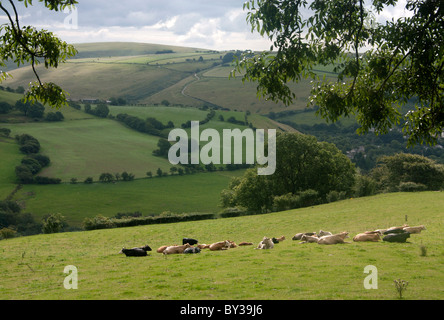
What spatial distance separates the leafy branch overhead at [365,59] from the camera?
38.8 feet

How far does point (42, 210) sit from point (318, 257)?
257ft

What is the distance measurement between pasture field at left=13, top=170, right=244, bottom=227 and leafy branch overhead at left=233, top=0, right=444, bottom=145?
7518 centimetres

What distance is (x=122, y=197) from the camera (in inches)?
3676

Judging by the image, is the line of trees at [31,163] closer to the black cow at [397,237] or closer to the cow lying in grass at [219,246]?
the cow lying in grass at [219,246]

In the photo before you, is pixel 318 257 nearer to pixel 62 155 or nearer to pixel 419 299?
pixel 419 299

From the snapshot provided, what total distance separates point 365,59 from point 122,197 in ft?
278

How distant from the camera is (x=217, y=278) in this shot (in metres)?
12.5

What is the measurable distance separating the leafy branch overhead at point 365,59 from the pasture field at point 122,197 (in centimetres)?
7518

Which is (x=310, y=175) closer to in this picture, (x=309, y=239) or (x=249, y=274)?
(x=309, y=239)

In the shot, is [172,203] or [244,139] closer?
[172,203]

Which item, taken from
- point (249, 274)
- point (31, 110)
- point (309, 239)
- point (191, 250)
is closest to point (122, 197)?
point (31, 110)

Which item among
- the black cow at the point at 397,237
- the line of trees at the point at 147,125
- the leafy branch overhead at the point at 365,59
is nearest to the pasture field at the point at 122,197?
the line of trees at the point at 147,125
